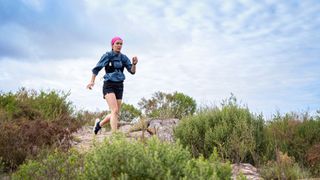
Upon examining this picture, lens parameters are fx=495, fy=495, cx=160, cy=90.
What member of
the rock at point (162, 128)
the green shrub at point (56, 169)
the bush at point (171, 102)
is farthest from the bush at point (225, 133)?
the bush at point (171, 102)

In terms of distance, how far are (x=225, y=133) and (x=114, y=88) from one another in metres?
2.69

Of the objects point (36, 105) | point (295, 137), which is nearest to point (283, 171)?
point (295, 137)

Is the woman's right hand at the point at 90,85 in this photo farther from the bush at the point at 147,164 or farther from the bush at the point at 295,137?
the bush at the point at 147,164

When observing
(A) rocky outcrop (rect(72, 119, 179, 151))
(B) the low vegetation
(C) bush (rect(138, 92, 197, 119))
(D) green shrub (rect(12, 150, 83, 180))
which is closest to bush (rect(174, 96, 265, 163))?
(B) the low vegetation

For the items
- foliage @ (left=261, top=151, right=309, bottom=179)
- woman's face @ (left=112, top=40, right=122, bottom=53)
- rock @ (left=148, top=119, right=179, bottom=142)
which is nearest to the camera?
foliage @ (left=261, top=151, right=309, bottom=179)

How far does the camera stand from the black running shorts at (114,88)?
35.1ft

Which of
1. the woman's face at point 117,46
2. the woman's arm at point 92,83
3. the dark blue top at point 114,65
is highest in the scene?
the woman's face at point 117,46

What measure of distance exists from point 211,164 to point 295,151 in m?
6.60

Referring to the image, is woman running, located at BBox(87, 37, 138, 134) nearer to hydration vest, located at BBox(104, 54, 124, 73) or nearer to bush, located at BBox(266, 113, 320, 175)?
hydration vest, located at BBox(104, 54, 124, 73)

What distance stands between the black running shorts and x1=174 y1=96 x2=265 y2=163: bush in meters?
1.65

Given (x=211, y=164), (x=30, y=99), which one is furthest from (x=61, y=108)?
(x=211, y=164)

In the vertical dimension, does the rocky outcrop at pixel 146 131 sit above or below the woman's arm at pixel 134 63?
below

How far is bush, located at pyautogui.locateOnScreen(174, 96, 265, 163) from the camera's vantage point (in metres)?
10.4

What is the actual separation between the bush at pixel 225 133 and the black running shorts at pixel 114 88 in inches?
65.1
